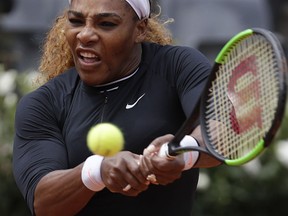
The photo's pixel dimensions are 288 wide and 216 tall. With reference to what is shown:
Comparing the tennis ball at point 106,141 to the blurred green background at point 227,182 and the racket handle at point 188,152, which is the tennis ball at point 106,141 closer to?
the racket handle at point 188,152

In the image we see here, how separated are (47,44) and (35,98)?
1.77ft

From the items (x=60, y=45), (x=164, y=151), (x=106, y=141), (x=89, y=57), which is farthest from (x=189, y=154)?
(x=60, y=45)

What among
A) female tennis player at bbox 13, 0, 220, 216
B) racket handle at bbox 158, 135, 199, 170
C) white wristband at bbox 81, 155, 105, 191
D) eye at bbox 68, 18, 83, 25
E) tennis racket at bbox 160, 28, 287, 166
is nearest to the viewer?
tennis racket at bbox 160, 28, 287, 166

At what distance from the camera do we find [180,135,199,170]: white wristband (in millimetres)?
3865

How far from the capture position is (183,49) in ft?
14.2

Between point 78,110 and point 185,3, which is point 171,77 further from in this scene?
point 185,3

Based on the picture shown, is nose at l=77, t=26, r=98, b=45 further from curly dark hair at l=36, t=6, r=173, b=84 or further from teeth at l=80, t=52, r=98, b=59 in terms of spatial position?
curly dark hair at l=36, t=6, r=173, b=84

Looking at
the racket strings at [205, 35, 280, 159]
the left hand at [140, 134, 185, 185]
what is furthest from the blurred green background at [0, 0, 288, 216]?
the left hand at [140, 134, 185, 185]

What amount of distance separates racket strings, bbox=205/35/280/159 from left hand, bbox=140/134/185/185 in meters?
0.17

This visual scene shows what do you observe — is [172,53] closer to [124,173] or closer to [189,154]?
[189,154]

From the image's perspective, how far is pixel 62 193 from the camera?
4.02 m

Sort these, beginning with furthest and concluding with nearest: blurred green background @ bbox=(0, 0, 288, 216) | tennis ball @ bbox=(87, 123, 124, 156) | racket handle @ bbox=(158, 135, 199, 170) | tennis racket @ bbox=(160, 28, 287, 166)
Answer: blurred green background @ bbox=(0, 0, 288, 216), racket handle @ bbox=(158, 135, 199, 170), tennis ball @ bbox=(87, 123, 124, 156), tennis racket @ bbox=(160, 28, 287, 166)

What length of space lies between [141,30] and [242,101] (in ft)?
2.32

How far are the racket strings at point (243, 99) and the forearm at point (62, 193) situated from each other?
A: 536mm
